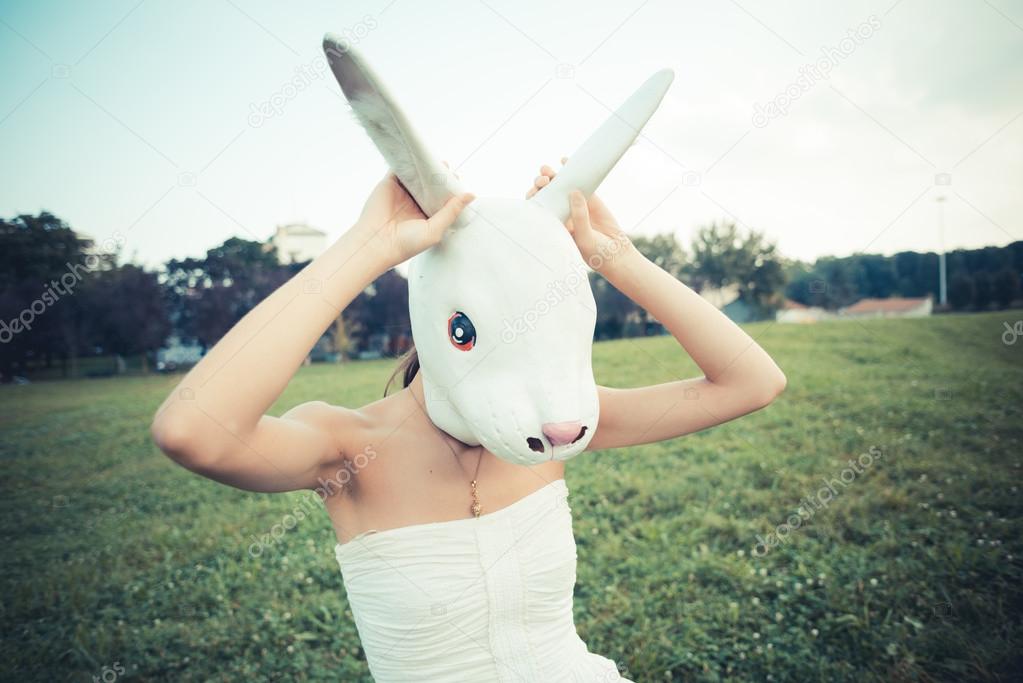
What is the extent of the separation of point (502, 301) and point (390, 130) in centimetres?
50

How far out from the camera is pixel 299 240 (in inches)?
450

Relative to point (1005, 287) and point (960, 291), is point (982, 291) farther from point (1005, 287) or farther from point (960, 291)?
point (1005, 287)

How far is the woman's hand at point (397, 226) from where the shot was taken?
4.76ft

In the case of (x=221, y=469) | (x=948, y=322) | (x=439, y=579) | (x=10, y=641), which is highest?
(x=948, y=322)

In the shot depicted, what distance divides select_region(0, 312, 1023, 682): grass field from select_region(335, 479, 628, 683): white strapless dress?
1.97m

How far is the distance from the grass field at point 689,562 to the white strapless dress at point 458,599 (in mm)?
1969

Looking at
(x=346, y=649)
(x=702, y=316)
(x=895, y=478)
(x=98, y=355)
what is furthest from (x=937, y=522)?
(x=98, y=355)

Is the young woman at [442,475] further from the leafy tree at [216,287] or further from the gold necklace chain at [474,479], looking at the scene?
the leafy tree at [216,287]

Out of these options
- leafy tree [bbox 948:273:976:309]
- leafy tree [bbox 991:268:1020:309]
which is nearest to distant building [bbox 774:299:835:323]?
leafy tree [bbox 948:273:976:309]

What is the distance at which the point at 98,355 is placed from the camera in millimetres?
15469

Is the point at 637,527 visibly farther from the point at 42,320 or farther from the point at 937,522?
the point at 42,320

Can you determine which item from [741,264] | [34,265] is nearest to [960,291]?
[741,264]

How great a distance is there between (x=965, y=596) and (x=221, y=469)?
447 cm

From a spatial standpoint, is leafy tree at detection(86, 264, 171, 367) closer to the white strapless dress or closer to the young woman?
the young woman
